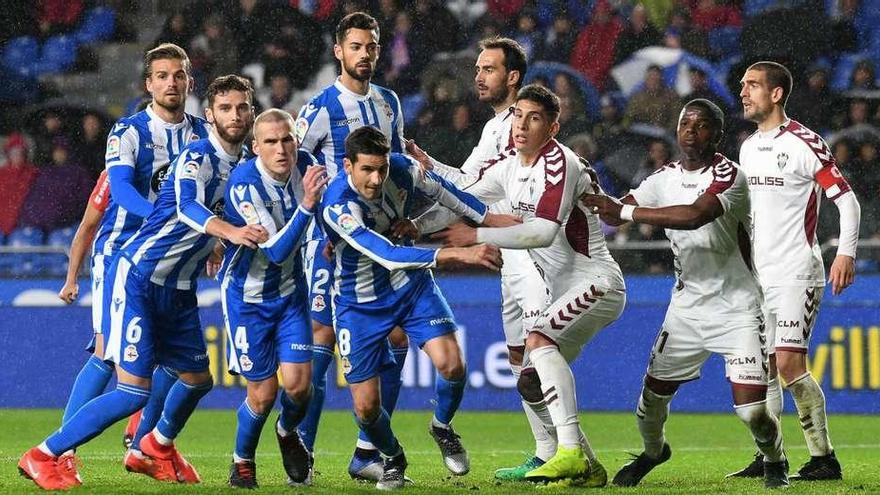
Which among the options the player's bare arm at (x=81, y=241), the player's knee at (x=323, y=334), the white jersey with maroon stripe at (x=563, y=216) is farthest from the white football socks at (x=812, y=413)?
the player's bare arm at (x=81, y=241)

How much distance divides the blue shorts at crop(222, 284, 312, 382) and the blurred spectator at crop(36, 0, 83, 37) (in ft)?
30.8

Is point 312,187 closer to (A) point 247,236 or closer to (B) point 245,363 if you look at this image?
(A) point 247,236

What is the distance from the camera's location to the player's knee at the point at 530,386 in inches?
294

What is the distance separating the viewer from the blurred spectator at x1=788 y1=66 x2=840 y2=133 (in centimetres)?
1377

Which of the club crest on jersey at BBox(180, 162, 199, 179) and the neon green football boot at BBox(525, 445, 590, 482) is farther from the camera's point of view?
the club crest on jersey at BBox(180, 162, 199, 179)

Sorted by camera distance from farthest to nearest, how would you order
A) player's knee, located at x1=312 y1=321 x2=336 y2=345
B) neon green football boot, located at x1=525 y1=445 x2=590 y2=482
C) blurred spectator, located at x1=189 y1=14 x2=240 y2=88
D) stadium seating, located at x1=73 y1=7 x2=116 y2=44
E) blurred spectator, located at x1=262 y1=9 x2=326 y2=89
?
stadium seating, located at x1=73 y1=7 x2=116 y2=44 → blurred spectator, located at x1=189 y1=14 x2=240 y2=88 → blurred spectator, located at x1=262 y1=9 x2=326 y2=89 → player's knee, located at x1=312 y1=321 x2=336 y2=345 → neon green football boot, located at x1=525 y1=445 x2=590 y2=482

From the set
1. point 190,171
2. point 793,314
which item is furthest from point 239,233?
point 793,314

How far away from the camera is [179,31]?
1522cm

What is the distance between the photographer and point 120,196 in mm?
7281

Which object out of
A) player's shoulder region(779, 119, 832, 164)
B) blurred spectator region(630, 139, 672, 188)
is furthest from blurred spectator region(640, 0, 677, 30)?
player's shoulder region(779, 119, 832, 164)

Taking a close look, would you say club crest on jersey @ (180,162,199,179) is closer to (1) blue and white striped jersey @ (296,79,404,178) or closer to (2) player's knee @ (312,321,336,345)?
(1) blue and white striped jersey @ (296,79,404,178)

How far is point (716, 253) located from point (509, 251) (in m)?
1.28

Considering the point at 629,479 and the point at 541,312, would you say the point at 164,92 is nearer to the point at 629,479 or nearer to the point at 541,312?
the point at 541,312

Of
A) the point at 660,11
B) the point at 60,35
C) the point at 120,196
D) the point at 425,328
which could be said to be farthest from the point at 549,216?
the point at 60,35
